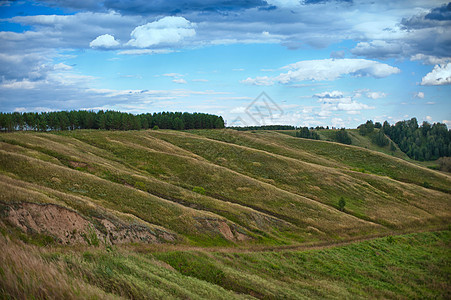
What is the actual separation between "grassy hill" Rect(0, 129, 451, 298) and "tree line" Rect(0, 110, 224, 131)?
54.1m

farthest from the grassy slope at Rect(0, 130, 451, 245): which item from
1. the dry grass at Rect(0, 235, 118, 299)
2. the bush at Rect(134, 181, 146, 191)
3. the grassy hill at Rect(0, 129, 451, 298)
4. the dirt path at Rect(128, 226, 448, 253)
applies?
the dry grass at Rect(0, 235, 118, 299)

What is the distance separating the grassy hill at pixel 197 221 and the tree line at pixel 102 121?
2131 inches

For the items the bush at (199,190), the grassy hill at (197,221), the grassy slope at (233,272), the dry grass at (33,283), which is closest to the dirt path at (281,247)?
the grassy hill at (197,221)

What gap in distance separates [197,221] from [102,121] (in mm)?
123241

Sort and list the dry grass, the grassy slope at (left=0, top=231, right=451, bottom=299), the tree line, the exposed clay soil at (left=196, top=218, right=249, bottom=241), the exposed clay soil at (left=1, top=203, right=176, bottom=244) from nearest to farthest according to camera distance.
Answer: the dry grass < the grassy slope at (left=0, top=231, right=451, bottom=299) < the exposed clay soil at (left=1, top=203, right=176, bottom=244) < the exposed clay soil at (left=196, top=218, right=249, bottom=241) < the tree line

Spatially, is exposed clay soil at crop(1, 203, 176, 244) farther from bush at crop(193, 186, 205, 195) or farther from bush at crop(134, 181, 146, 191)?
bush at crop(193, 186, 205, 195)

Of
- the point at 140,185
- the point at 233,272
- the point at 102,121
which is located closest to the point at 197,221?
the point at 140,185

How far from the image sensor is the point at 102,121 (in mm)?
147375

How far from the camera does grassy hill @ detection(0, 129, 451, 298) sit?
16.2 m

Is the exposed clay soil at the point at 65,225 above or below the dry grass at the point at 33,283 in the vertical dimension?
below

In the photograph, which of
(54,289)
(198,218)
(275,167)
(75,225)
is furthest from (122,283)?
(275,167)

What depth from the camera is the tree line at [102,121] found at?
13475cm

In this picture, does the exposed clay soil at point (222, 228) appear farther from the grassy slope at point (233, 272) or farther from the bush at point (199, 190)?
the bush at point (199, 190)

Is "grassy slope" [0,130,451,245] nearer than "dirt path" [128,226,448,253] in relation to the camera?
No
